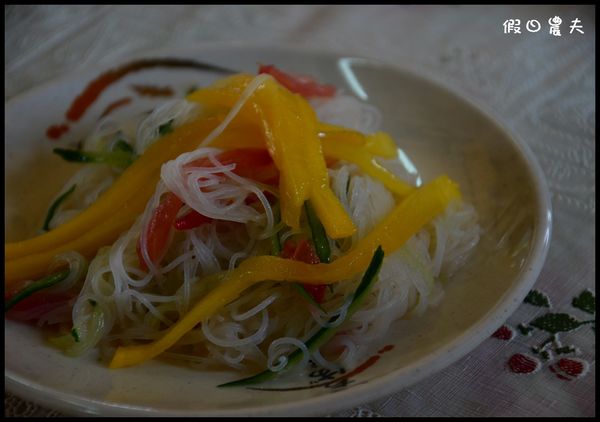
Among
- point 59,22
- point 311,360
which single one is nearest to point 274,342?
point 311,360

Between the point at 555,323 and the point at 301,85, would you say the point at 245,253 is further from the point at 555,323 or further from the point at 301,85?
the point at 555,323

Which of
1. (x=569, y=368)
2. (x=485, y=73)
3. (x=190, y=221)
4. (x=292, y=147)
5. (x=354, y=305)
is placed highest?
(x=292, y=147)

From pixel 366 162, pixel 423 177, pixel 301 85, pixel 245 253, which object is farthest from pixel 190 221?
pixel 423 177

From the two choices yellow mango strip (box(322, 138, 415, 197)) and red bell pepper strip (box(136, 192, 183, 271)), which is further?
yellow mango strip (box(322, 138, 415, 197))

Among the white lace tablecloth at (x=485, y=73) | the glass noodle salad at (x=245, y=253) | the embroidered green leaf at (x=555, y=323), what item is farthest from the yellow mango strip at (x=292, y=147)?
the embroidered green leaf at (x=555, y=323)

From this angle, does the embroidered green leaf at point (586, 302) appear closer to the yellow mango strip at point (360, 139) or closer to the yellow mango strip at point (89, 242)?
the yellow mango strip at point (360, 139)

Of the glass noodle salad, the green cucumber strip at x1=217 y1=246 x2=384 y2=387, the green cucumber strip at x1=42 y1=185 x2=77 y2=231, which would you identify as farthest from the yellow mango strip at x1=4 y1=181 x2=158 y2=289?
the green cucumber strip at x1=217 y1=246 x2=384 y2=387

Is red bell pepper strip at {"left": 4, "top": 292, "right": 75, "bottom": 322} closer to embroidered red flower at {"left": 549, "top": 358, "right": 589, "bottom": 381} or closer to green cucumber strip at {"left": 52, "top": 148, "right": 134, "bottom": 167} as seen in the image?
green cucumber strip at {"left": 52, "top": 148, "right": 134, "bottom": 167}
